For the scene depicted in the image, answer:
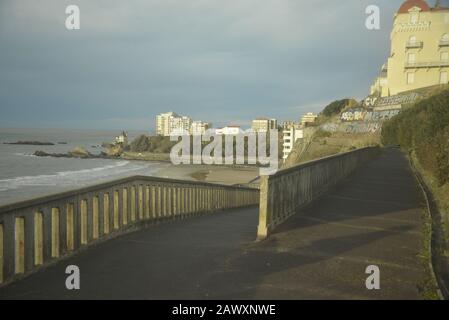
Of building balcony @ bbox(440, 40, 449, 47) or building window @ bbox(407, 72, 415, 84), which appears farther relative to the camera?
building window @ bbox(407, 72, 415, 84)

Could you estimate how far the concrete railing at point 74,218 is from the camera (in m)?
4.77

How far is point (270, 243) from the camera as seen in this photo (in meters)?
6.51

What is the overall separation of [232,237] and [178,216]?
3220 mm

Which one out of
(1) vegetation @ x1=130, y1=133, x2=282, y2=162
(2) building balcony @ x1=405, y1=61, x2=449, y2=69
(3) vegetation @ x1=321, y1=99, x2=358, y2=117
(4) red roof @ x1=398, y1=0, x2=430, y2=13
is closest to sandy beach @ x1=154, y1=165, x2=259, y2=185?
(2) building balcony @ x1=405, y1=61, x2=449, y2=69

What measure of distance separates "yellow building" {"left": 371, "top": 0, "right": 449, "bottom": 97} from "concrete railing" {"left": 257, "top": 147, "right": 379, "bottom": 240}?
181 ft

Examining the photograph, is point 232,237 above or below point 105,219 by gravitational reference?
below

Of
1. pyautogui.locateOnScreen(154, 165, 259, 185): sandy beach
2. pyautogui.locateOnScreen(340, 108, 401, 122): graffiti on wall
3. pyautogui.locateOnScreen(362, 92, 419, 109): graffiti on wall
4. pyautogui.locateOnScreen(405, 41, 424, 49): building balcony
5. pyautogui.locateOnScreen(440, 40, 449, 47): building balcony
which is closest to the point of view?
pyautogui.locateOnScreen(362, 92, 419, 109): graffiti on wall

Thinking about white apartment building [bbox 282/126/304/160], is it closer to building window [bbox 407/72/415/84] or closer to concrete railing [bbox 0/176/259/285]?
building window [bbox 407/72/415/84]

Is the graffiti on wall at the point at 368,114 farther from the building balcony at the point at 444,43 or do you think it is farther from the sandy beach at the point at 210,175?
the sandy beach at the point at 210,175

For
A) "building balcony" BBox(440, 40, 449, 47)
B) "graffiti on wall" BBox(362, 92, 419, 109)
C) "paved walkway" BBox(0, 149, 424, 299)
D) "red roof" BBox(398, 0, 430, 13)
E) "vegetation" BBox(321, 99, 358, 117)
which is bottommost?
"paved walkway" BBox(0, 149, 424, 299)

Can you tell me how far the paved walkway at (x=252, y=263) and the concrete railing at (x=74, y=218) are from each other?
21 centimetres

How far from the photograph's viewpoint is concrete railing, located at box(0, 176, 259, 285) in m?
4.77
